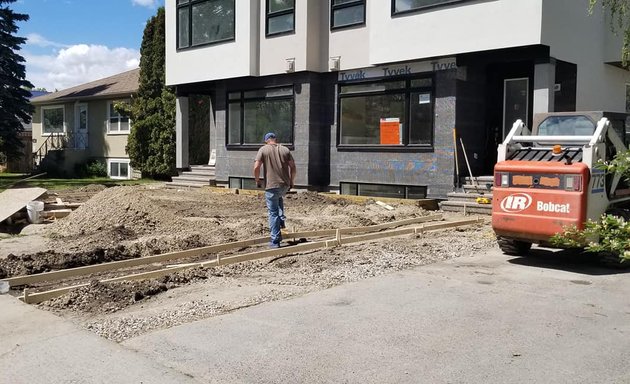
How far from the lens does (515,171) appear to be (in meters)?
9.04

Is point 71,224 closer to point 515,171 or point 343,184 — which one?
point 343,184

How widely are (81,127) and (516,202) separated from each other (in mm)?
30893

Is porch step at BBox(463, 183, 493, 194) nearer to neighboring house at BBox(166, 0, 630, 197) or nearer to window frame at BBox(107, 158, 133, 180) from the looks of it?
neighboring house at BBox(166, 0, 630, 197)

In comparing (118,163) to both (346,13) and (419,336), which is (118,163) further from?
(419,336)

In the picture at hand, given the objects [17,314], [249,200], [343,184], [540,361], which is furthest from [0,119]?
[540,361]

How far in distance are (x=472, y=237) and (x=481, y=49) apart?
5273 mm

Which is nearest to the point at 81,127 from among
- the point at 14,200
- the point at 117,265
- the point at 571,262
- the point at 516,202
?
the point at 14,200

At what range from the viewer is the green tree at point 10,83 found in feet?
102

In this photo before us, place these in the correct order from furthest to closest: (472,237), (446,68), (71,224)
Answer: (446,68) → (71,224) → (472,237)

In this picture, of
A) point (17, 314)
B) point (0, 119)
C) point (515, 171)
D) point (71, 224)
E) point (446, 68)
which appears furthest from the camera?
point (0, 119)

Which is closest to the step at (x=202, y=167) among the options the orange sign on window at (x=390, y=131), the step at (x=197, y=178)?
the step at (x=197, y=178)

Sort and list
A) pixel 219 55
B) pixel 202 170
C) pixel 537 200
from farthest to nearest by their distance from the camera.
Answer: pixel 202 170 < pixel 219 55 < pixel 537 200

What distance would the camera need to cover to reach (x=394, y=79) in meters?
17.0

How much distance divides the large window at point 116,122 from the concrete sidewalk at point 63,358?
2713cm
